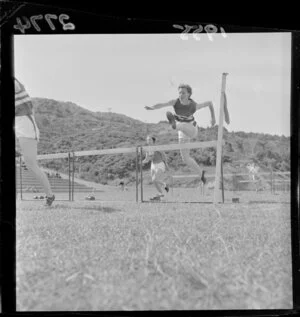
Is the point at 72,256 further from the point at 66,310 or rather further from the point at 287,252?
the point at 287,252

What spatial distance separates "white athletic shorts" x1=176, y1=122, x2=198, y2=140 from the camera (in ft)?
7.80

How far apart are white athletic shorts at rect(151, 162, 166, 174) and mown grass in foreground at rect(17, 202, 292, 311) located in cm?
17

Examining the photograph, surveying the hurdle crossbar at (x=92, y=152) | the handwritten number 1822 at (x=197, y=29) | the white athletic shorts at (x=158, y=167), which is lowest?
the white athletic shorts at (x=158, y=167)

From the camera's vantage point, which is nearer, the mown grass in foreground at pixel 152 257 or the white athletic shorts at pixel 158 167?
the mown grass in foreground at pixel 152 257

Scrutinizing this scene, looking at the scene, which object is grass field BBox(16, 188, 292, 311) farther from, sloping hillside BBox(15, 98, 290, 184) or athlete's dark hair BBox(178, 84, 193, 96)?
athlete's dark hair BBox(178, 84, 193, 96)

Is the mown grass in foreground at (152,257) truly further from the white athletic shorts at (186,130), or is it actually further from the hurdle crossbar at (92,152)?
Answer: the white athletic shorts at (186,130)

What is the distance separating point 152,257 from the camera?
7.41 ft

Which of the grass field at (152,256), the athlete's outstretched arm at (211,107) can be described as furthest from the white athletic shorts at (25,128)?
the athlete's outstretched arm at (211,107)

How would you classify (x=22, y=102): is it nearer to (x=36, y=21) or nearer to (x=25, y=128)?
(x=25, y=128)

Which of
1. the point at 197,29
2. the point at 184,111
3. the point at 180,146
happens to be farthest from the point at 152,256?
the point at 197,29

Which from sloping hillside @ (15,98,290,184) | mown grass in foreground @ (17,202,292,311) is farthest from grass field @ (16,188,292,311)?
sloping hillside @ (15,98,290,184)

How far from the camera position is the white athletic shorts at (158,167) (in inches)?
93.8

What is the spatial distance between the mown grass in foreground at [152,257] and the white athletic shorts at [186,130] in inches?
13.5

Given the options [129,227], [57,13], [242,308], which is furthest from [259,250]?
[57,13]
